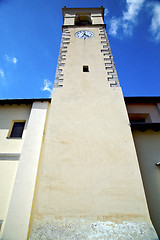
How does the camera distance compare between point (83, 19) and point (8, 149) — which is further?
point (83, 19)

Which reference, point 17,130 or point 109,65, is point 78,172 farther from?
point 109,65

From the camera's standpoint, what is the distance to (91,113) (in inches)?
189

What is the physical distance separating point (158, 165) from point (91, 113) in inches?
114

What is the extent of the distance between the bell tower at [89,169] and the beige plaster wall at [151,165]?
457mm

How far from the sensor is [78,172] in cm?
357

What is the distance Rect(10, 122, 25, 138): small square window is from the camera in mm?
4969

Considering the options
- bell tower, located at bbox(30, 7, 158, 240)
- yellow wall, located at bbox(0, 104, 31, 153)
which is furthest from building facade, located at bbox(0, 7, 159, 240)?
yellow wall, located at bbox(0, 104, 31, 153)

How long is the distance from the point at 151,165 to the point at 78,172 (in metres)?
2.45

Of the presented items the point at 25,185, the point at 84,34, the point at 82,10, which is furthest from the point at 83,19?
the point at 25,185

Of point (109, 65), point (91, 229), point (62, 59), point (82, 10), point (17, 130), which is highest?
point (82, 10)

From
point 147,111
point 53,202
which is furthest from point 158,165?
point 53,202

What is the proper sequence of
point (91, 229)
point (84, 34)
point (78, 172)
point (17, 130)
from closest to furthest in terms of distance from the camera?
1. point (91, 229)
2. point (78, 172)
3. point (17, 130)
4. point (84, 34)

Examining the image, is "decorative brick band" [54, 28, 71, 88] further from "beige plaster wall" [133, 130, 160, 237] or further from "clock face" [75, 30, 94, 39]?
"beige plaster wall" [133, 130, 160, 237]

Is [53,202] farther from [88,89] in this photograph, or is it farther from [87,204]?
[88,89]
